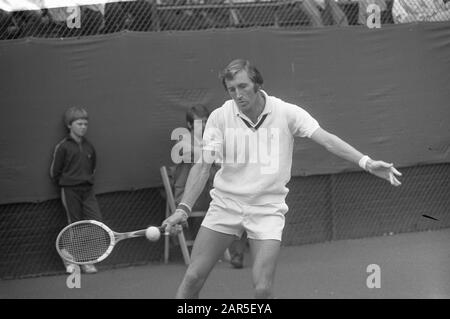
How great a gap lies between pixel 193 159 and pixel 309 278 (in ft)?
5.68

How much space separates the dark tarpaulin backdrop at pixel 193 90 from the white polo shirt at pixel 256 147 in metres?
3.30

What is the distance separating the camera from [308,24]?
10.8 meters

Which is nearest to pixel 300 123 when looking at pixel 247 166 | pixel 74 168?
pixel 247 166

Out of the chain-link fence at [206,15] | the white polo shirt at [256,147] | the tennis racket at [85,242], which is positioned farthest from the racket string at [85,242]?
the chain-link fence at [206,15]

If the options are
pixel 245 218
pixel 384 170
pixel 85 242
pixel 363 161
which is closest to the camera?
pixel 384 170

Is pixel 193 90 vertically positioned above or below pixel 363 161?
above

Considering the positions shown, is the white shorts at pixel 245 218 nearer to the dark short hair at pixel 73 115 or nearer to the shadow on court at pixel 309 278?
the shadow on court at pixel 309 278

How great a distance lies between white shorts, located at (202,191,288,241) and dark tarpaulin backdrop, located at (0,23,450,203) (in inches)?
134

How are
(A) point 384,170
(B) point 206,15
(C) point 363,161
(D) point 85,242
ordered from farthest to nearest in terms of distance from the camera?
(B) point 206,15 < (D) point 85,242 < (C) point 363,161 < (A) point 384,170

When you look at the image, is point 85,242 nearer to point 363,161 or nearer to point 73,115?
point 363,161

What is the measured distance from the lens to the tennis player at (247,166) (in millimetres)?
5879

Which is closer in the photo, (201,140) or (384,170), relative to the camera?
(384,170)

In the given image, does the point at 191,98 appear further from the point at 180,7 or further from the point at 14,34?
the point at 14,34

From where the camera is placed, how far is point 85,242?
645cm
